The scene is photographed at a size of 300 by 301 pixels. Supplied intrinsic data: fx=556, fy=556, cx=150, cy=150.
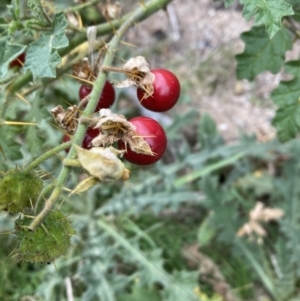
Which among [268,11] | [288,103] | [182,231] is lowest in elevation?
[182,231]

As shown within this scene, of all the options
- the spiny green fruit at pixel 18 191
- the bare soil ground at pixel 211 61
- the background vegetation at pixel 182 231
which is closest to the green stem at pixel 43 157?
the spiny green fruit at pixel 18 191

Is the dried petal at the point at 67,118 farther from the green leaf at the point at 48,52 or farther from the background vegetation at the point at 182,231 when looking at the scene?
the background vegetation at the point at 182,231

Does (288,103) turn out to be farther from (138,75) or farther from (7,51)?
(7,51)

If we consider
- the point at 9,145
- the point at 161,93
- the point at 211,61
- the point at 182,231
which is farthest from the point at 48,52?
the point at 211,61

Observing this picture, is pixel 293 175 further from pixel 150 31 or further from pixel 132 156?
pixel 132 156

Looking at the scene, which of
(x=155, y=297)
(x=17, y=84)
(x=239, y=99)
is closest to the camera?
(x=17, y=84)

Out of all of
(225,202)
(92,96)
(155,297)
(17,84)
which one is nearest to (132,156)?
(92,96)

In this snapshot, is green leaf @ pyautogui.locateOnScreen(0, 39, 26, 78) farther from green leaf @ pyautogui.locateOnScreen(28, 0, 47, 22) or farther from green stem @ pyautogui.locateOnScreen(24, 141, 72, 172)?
green stem @ pyautogui.locateOnScreen(24, 141, 72, 172)
